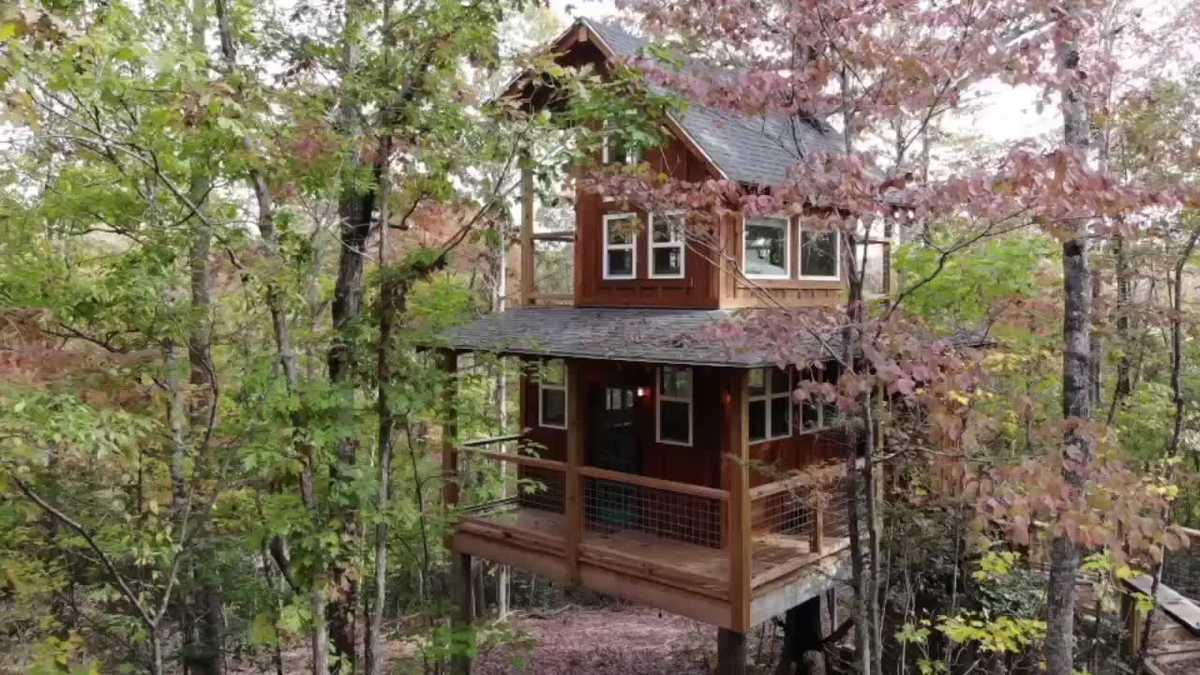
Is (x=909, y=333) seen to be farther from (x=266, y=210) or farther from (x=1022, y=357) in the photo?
(x=266, y=210)

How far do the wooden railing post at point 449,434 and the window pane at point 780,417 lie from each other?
451 centimetres

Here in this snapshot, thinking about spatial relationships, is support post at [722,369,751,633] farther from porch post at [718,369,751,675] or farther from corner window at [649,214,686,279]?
corner window at [649,214,686,279]

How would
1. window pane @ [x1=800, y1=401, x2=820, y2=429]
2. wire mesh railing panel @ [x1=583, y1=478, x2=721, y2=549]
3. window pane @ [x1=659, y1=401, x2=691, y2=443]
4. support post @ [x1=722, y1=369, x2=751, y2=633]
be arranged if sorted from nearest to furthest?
support post @ [x1=722, y1=369, x2=751, y2=633] < wire mesh railing panel @ [x1=583, y1=478, x2=721, y2=549] < window pane @ [x1=659, y1=401, x2=691, y2=443] < window pane @ [x1=800, y1=401, x2=820, y2=429]

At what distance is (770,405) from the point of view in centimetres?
1084

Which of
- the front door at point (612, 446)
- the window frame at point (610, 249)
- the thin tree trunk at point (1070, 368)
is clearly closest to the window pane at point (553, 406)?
the front door at point (612, 446)

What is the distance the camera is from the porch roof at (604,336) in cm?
775

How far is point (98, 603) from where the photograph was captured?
35.7ft

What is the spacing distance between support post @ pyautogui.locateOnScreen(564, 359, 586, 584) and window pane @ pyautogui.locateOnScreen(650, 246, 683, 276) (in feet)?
6.81

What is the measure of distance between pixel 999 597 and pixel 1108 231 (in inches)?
223

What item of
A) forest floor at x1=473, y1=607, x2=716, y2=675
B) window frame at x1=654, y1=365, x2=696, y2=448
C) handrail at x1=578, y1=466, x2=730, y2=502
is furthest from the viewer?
forest floor at x1=473, y1=607, x2=716, y2=675

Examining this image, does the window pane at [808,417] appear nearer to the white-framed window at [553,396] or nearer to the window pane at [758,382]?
the window pane at [758,382]

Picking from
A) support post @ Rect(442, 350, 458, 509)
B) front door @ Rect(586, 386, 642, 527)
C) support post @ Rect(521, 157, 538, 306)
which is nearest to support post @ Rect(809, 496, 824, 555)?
front door @ Rect(586, 386, 642, 527)

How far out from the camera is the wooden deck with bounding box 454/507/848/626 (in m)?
8.30

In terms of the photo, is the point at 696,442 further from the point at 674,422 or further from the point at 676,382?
the point at 676,382
